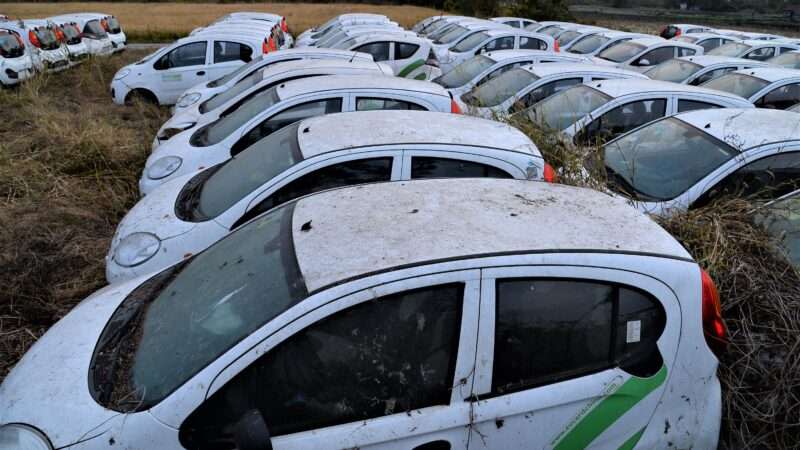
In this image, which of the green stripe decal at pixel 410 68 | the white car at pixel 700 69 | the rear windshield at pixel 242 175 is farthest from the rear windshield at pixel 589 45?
the rear windshield at pixel 242 175

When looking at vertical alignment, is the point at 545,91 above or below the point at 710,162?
Result: below

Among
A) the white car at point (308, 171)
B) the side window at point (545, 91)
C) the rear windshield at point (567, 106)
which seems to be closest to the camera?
the white car at point (308, 171)

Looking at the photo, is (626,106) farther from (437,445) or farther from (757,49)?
(757,49)

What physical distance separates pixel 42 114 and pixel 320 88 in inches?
216

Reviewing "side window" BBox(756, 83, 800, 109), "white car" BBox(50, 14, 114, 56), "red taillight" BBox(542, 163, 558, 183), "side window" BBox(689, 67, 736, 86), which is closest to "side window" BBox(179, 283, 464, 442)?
"red taillight" BBox(542, 163, 558, 183)

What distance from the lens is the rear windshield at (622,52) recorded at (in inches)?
531

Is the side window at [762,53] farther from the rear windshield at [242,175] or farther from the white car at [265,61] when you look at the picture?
the rear windshield at [242,175]

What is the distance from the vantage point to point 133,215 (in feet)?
16.4

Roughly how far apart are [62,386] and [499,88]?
783 centimetres

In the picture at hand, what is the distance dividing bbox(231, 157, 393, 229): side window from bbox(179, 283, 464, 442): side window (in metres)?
2.25

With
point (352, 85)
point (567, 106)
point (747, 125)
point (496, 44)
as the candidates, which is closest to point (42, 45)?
point (496, 44)

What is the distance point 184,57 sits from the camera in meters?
12.0

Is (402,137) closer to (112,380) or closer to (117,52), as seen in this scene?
(112,380)

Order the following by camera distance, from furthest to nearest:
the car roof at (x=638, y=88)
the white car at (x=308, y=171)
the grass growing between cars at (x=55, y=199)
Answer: the car roof at (x=638, y=88) < the grass growing between cars at (x=55, y=199) < the white car at (x=308, y=171)
